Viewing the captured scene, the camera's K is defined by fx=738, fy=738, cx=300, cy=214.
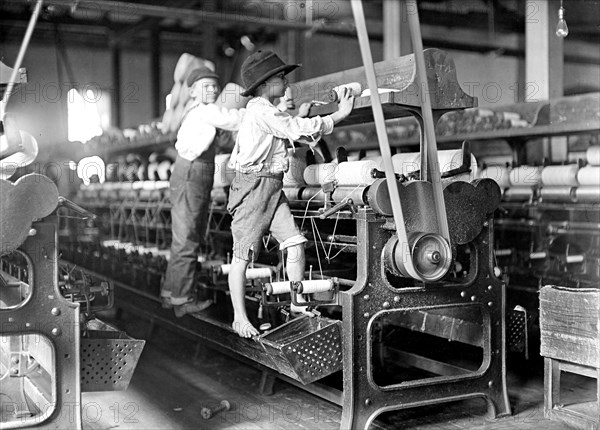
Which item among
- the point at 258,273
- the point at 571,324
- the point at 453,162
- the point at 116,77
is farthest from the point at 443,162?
the point at 116,77

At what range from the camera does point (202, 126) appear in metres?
4.36

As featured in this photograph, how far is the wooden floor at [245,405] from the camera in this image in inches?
138

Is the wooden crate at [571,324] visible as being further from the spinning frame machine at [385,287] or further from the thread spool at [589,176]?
the thread spool at [589,176]

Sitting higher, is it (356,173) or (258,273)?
(356,173)

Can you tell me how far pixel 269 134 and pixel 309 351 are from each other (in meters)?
1.08

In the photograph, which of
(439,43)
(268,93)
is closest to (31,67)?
(439,43)

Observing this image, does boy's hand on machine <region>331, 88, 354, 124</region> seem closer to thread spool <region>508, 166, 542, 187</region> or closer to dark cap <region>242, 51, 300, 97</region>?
dark cap <region>242, 51, 300, 97</region>

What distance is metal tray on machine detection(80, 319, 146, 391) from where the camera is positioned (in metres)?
3.08

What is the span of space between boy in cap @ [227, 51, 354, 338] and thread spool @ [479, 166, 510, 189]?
7.50 ft

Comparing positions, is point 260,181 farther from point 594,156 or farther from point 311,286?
point 594,156

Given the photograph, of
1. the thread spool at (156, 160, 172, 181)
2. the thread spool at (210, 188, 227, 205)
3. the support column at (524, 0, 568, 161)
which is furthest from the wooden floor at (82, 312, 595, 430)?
the support column at (524, 0, 568, 161)

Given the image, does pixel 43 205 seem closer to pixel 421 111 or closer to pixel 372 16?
pixel 421 111

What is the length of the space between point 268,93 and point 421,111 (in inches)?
29.8

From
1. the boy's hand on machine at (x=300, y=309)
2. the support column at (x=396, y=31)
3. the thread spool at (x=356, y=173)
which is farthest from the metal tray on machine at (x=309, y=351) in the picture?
the support column at (x=396, y=31)
